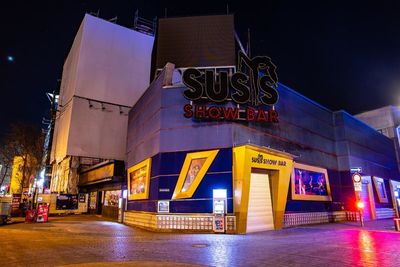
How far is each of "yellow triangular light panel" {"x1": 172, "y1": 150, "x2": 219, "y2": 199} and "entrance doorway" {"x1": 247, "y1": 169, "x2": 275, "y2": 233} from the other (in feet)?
9.30

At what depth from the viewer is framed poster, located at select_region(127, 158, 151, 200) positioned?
1881 centimetres

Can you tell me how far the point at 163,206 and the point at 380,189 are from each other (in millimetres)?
24236

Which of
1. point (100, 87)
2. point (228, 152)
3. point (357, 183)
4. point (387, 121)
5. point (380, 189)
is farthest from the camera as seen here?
point (387, 121)

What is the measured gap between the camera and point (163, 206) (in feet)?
54.9

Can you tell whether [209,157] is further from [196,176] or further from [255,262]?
[255,262]

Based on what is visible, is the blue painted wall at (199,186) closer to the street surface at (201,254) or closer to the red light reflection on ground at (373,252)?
the street surface at (201,254)

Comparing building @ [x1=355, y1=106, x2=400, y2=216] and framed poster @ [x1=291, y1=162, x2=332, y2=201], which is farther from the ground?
building @ [x1=355, y1=106, x2=400, y2=216]

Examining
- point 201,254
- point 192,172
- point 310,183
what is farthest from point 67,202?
point 201,254

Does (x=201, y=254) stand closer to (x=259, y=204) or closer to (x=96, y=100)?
(x=259, y=204)

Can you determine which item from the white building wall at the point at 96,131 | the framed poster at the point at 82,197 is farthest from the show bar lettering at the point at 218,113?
the framed poster at the point at 82,197

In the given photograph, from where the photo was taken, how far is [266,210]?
17.4m

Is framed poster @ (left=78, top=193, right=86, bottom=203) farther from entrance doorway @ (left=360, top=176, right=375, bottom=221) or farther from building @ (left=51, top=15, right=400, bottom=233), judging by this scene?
entrance doorway @ (left=360, top=176, right=375, bottom=221)

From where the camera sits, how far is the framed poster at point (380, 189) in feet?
93.2

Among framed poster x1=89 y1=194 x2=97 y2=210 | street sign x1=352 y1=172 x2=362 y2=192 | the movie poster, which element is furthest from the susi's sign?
framed poster x1=89 y1=194 x2=97 y2=210
